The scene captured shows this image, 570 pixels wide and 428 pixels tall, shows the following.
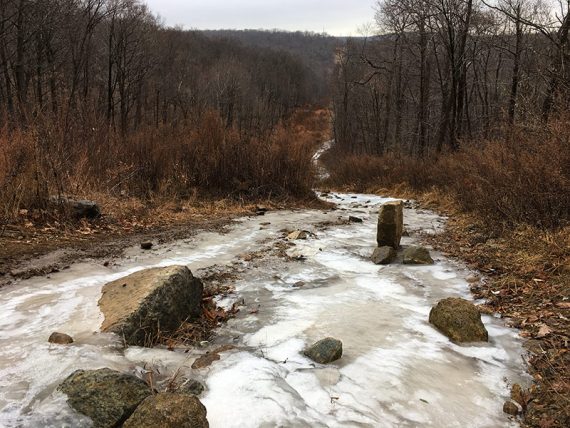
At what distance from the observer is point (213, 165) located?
10.7 meters

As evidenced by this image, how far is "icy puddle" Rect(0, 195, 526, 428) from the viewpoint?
2.53 meters

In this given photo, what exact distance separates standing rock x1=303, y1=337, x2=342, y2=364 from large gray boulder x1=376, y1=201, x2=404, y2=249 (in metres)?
3.48

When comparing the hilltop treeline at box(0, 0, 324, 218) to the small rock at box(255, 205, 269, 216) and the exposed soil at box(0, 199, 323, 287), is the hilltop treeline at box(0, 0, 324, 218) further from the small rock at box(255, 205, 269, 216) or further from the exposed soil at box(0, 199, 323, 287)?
the small rock at box(255, 205, 269, 216)

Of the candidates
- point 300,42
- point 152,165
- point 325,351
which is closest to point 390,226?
point 325,351

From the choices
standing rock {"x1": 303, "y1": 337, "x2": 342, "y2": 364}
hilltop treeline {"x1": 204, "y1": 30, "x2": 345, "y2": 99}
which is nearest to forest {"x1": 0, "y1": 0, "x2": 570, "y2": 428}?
standing rock {"x1": 303, "y1": 337, "x2": 342, "y2": 364}

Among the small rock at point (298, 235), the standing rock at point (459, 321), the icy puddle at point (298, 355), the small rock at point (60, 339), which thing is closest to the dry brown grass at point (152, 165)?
the icy puddle at point (298, 355)

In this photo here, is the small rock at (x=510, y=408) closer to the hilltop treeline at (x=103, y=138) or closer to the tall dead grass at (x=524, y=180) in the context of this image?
the tall dead grass at (x=524, y=180)

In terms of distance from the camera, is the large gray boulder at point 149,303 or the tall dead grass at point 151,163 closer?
the large gray boulder at point 149,303

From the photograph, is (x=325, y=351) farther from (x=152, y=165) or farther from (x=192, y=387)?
(x=152, y=165)

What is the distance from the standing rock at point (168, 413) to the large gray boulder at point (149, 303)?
40.7 inches

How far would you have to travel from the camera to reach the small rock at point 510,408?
2658 mm

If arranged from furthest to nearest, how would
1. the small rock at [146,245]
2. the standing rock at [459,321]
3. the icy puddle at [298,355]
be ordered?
1. the small rock at [146,245]
2. the standing rock at [459,321]
3. the icy puddle at [298,355]

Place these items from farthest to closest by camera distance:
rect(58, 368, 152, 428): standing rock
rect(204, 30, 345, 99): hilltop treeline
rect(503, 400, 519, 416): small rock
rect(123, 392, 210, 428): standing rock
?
rect(204, 30, 345, 99): hilltop treeline, rect(503, 400, 519, 416): small rock, rect(58, 368, 152, 428): standing rock, rect(123, 392, 210, 428): standing rock

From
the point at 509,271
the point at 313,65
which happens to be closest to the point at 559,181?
the point at 509,271
